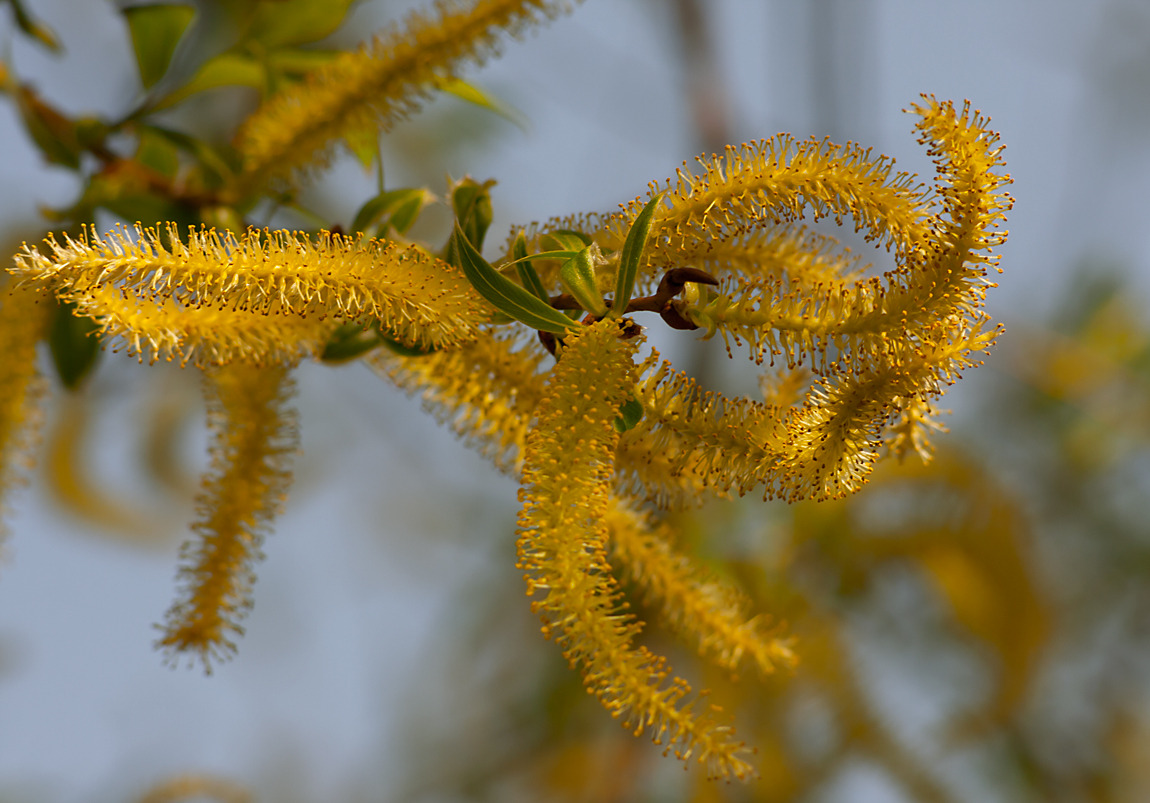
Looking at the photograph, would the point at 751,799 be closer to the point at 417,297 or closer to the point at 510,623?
the point at 510,623

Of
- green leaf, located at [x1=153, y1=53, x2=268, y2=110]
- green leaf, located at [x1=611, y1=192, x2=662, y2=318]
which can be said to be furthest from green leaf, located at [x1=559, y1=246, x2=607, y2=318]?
green leaf, located at [x1=153, y1=53, x2=268, y2=110]

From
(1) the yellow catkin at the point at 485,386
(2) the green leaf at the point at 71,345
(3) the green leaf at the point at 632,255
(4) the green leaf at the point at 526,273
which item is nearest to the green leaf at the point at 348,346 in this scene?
(1) the yellow catkin at the point at 485,386

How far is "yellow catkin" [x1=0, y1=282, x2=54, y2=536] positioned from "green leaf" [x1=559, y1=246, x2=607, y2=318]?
0.66m

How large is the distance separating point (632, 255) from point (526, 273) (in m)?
0.12

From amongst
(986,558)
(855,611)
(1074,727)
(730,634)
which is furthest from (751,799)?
(730,634)

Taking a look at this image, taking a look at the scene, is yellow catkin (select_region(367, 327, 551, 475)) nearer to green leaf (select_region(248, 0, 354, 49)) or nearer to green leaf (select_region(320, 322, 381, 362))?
green leaf (select_region(320, 322, 381, 362))

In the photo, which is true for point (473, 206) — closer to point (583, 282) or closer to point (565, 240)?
point (565, 240)

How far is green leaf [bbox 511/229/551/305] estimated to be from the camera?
2.86 ft

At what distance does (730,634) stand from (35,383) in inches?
36.3

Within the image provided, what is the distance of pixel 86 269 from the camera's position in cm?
79

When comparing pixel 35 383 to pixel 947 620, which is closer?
pixel 35 383

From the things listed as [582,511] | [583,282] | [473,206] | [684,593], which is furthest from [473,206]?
[684,593]

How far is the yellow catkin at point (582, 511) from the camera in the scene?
78 cm

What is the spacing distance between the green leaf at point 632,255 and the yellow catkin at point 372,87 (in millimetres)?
400
